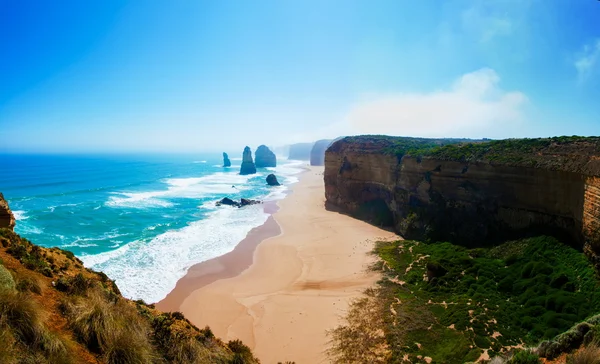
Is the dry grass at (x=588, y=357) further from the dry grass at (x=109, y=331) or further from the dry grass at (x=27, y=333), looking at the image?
the dry grass at (x=27, y=333)

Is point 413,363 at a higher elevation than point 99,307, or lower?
lower

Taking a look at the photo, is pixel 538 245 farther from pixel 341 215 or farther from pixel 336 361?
pixel 341 215

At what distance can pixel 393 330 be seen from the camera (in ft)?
45.2

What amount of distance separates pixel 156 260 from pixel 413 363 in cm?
1929

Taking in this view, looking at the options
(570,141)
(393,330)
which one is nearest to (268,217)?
(393,330)

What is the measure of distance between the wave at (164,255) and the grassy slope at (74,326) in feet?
36.7

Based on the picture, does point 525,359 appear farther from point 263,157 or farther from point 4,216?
point 263,157

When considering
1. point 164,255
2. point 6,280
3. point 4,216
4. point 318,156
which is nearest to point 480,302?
point 6,280

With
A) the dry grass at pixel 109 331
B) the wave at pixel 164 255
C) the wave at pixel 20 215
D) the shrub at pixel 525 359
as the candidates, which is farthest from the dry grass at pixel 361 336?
the wave at pixel 20 215

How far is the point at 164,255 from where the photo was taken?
24375 millimetres

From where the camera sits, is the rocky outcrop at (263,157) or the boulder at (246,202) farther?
the rocky outcrop at (263,157)

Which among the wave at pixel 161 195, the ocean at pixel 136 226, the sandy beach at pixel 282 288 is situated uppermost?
the wave at pixel 161 195

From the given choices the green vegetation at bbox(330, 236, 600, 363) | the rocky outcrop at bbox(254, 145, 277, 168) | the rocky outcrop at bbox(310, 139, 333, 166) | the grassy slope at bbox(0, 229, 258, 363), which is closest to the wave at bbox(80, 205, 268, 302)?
the grassy slope at bbox(0, 229, 258, 363)

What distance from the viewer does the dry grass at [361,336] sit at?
40.8ft
